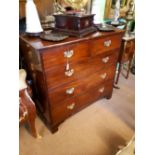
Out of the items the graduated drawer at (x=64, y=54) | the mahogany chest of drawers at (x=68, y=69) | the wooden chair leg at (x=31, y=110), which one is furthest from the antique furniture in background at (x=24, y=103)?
the graduated drawer at (x=64, y=54)

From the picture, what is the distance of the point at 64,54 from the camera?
125 centimetres

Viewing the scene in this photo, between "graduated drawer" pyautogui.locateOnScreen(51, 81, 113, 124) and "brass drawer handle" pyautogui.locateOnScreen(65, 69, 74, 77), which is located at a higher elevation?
"brass drawer handle" pyautogui.locateOnScreen(65, 69, 74, 77)

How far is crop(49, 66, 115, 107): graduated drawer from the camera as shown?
55.1 inches

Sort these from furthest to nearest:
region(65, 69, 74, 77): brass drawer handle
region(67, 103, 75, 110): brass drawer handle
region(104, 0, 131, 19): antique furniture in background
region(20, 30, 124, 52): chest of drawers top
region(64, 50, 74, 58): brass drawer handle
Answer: region(104, 0, 131, 19): antique furniture in background, region(67, 103, 75, 110): brass drawer handle, region(65, 69, 74, 77): brass drawer handle, region(64, 50, 74, 58): brass drawer handle, region(20, 30, 124, 52): chest of drawers top

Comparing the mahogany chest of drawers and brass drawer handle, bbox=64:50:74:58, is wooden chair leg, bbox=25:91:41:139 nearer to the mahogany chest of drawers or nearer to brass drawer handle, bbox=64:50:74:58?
the mahogany chest of drawers

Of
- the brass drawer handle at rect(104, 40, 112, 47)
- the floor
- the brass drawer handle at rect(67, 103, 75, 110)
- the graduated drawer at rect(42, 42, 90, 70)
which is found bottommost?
the floor

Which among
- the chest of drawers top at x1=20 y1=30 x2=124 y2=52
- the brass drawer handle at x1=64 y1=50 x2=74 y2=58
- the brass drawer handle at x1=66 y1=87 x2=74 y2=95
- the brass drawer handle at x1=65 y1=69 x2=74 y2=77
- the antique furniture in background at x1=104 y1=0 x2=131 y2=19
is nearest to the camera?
the chest of drawers top at x1=20 y1=30 x2=124 y2=52

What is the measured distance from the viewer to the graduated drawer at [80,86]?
1.40 m

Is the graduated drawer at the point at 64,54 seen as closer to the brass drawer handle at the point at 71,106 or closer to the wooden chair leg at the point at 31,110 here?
the wooden chair leg at the point at 31,110

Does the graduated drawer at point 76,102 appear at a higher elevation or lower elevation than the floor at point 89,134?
higher

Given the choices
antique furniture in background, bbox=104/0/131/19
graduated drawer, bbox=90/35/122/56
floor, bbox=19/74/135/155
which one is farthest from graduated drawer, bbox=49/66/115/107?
antique furniture in background, bbox=104/0/131/19
